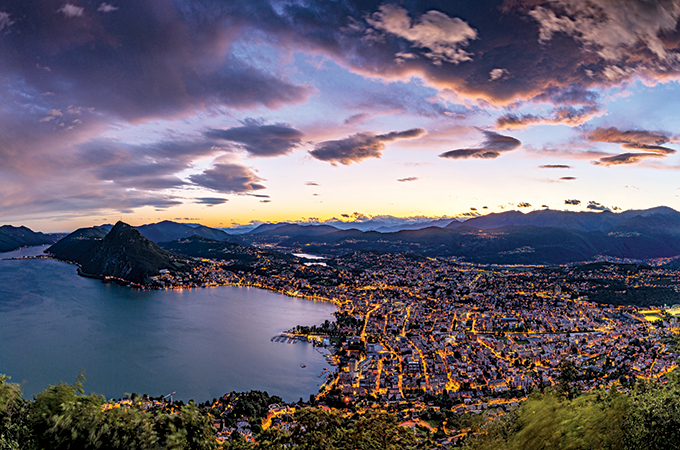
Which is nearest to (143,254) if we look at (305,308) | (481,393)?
(305,308)

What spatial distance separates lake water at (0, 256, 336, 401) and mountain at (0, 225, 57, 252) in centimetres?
7247

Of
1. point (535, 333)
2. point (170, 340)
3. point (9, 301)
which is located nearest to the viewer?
point (170, 340)

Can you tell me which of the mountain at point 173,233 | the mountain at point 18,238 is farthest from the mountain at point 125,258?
the mountain at point 173,233

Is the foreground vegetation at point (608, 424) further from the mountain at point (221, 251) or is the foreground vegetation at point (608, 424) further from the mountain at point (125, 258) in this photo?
the mountain at point (221, 251)

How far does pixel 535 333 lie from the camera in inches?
1340

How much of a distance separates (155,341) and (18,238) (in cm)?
12860

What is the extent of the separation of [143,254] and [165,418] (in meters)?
70.2

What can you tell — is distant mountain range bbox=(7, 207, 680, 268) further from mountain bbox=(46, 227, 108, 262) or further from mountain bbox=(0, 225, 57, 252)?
mountain bbox=(0, 225, 57, 252)

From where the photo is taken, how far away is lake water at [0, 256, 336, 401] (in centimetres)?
2216

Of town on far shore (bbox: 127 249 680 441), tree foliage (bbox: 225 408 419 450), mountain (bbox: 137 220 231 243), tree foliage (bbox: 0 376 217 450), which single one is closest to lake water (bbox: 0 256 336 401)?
town on far shore (bbox: 127 249 680 441)

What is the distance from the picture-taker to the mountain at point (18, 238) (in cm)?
10414

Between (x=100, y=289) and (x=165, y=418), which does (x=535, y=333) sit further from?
(x=100, y=289)

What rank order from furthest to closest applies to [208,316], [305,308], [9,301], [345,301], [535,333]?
[345,301] < [305,308] < [9,301] < [208,316] < [535,333]

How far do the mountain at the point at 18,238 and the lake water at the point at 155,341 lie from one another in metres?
72.5
